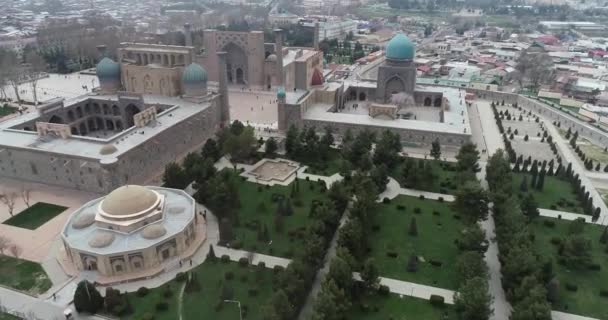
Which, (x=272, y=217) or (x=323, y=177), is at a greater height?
(x=323, y=177)

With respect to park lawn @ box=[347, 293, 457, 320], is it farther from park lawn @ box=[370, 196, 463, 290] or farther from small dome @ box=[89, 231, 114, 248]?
small dome @ box=[89, 231, 114, 248]

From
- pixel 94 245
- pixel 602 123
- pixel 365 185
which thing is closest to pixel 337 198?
pixel 365 185

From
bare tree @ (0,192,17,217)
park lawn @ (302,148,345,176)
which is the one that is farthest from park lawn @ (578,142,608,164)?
bare tree @ (0,192,17,217)

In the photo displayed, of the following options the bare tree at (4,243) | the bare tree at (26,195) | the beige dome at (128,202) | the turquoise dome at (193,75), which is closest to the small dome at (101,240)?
the beige dome at (128,202)

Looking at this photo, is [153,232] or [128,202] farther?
[128,202]

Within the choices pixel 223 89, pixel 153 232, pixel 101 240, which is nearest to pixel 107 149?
pixel 101 240

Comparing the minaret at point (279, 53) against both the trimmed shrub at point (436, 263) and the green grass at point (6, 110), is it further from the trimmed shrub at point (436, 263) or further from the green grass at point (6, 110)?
the trimmed shrub at point (436, 263)

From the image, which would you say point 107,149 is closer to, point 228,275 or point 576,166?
point 228,275
